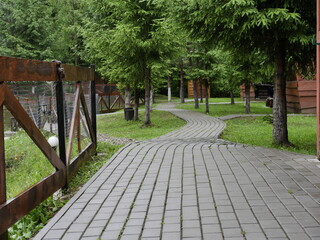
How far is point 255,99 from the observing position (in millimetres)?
37875

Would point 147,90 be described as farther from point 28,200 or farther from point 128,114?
point 28,200

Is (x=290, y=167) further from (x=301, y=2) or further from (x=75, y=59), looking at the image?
(x=75, y=59)

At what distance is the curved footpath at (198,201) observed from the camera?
3745mm

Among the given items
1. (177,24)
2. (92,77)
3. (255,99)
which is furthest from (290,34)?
(255,99)

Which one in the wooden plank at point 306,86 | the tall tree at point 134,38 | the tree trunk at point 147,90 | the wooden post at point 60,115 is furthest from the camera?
the wooden plank at point 306,86

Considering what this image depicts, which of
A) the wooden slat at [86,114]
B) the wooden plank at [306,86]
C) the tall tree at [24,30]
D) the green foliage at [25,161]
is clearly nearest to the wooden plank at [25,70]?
the green foliage at [25,161]

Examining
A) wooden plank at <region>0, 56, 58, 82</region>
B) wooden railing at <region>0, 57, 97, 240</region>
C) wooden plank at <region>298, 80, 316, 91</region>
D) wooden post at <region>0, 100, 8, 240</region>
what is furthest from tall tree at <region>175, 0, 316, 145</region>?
wooden plank at <region>298, 80, 316, 91</region>

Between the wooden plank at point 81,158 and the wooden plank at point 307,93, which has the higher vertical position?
the wooden plank at point 307,93

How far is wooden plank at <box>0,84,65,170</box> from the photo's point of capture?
3765 mm

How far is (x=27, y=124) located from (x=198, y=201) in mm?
1973

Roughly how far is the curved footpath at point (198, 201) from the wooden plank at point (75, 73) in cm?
145

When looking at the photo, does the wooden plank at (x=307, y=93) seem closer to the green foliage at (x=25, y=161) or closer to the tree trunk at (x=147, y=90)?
the tree trunk at (x=147, y=90)

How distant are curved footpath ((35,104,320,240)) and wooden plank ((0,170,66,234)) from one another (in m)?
0.27

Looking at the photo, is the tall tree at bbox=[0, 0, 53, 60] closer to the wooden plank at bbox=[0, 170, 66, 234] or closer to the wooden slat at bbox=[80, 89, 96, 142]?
the wooden slat at bbox=[80, 89, 96, 142]
